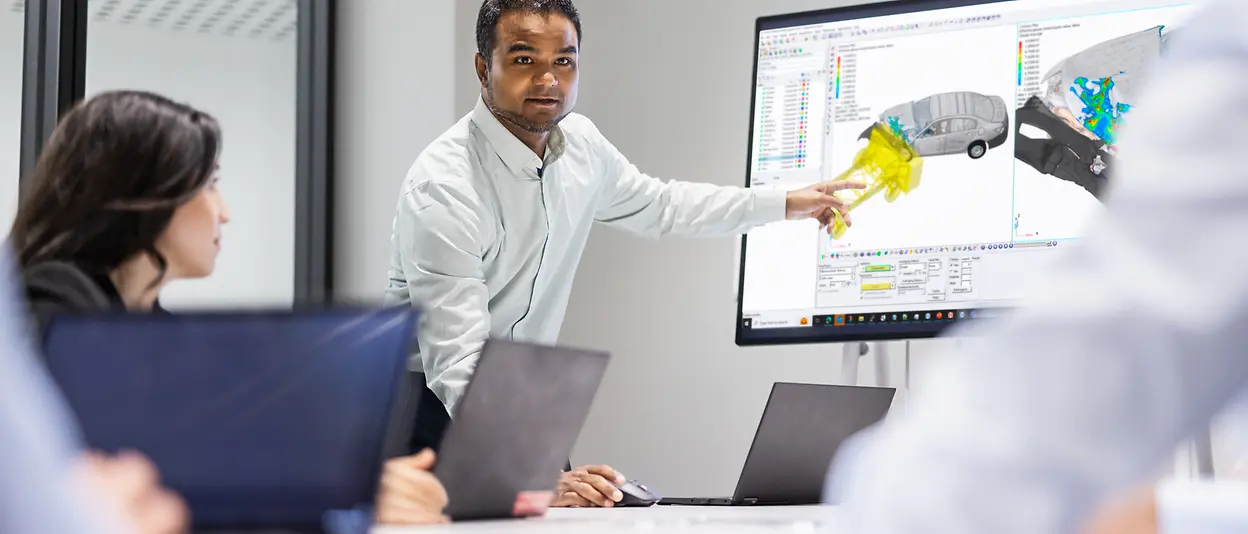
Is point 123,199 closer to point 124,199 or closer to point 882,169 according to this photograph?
point 124,199

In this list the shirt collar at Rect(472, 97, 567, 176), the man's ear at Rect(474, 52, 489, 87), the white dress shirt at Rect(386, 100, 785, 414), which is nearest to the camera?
the white dress shirt at Rect(386, 100, 785, 414)

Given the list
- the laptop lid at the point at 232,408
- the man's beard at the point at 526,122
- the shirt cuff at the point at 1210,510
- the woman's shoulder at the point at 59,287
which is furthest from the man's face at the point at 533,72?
the laptop lid at the point at 232,408

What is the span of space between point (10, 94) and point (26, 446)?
307 centimetres

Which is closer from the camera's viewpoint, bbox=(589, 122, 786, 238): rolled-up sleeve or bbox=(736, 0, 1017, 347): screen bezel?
bbox=(736, 0, 1017, 347): screen bezel

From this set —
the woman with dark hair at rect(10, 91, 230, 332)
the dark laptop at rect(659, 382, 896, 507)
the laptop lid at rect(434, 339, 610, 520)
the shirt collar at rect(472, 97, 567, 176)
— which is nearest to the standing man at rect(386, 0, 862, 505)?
the shirt collar at rect(472, 97, 567, 176)

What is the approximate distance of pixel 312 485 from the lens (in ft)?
2.29

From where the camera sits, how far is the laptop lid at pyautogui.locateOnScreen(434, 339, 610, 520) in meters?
1.10

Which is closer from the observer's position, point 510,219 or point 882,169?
point 882,169

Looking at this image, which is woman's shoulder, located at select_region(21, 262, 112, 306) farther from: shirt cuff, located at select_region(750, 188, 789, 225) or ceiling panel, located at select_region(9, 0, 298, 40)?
ceiling panel, located at select_region(9, 0, 298, 40)

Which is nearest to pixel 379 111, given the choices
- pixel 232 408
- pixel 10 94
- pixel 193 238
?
pixel 10 94

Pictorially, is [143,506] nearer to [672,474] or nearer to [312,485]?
[312,485]

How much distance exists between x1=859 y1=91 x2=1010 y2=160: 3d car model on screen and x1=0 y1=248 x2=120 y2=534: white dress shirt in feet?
6.21

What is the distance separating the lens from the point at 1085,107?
6.58 ft

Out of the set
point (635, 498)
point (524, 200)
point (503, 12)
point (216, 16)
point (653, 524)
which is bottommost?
point (635, 498)
